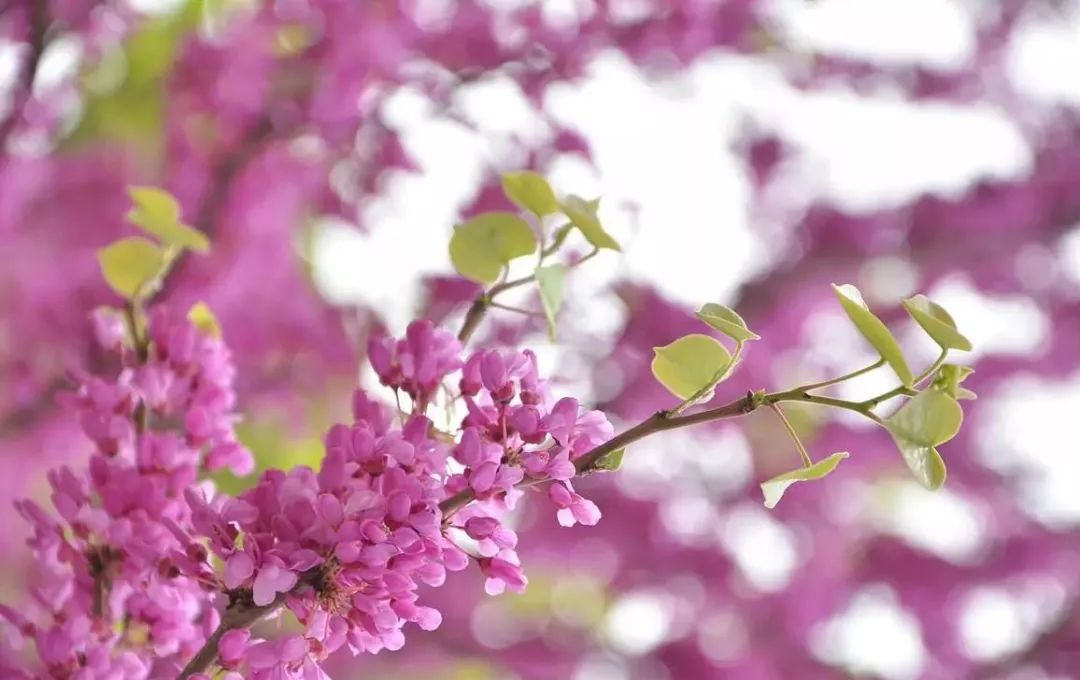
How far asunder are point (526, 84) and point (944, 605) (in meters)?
0.88

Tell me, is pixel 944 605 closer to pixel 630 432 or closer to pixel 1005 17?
pixel 1005 17

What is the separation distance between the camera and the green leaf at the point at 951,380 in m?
0.31

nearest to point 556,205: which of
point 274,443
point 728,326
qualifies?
point 728,326

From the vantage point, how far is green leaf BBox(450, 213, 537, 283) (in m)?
0.41

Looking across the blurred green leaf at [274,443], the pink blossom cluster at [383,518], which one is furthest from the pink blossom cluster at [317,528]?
the blurred green leaf at [274,443]

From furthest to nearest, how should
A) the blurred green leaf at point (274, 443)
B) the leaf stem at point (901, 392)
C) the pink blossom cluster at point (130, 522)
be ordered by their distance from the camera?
the blurred green leaf at point (274, 443) → the pink blossom cluster at point (130, 522) → the leaf stem at point (901, 392)

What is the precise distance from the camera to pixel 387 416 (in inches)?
16.2

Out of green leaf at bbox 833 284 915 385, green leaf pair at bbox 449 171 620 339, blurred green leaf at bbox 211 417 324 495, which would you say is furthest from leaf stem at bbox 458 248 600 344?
blurred green leaf at bbox 211 417 324 495

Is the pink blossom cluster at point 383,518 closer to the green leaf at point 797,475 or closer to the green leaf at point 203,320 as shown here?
the green leaf at point 797,475

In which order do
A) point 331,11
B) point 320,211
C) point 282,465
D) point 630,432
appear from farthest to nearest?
point 282,465 → point 320,211 → point 331,11 → point 630,432

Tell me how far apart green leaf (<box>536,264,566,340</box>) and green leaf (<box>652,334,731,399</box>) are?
0.06m

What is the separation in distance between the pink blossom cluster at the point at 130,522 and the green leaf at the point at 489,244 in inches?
5.1

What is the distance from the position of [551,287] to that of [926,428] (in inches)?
5.4

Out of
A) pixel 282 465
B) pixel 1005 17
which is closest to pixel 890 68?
pixel 1005 17
